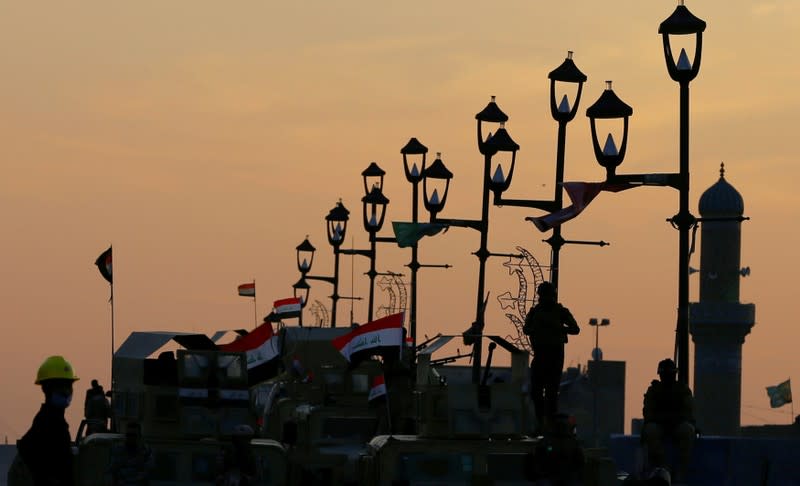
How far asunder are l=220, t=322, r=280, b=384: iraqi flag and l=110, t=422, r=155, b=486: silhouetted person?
10.4 m

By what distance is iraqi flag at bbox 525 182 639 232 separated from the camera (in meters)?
32.8

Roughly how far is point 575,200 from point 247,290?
2247 cm

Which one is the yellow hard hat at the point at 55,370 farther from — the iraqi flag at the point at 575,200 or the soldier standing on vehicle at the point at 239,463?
the iraqi flag at the point at 575,200

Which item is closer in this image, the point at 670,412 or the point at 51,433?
the point at 51,433

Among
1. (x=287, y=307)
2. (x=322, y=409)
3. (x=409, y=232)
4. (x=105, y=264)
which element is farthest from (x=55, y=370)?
(x=287, y=307)

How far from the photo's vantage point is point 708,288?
164m

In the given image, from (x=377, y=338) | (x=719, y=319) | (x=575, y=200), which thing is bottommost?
(x=377, y=338)

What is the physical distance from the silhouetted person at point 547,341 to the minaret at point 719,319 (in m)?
135

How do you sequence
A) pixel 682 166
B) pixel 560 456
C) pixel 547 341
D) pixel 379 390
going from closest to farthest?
pixel 560 456 < pixel 547 341 < pixel 682 166 < pixel 379 390

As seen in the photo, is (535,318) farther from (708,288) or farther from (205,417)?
(708,288)

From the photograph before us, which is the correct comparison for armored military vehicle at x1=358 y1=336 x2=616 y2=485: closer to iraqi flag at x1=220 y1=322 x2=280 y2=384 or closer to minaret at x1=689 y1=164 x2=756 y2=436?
iraqi flag at x1=220 y1=322 x2=280 y2=384

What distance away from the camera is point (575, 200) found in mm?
33000

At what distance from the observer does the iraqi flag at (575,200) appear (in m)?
32.8

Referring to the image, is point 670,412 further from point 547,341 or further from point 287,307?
point 287,307
